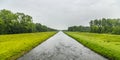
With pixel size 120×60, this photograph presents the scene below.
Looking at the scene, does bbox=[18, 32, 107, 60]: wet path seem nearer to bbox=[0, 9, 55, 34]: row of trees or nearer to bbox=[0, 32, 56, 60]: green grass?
bbox=[0, 32, 56, 60]: green grass

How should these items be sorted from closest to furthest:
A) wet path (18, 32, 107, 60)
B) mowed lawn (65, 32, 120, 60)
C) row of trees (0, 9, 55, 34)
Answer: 1. wet path (18, 32, 107, 60)
2. mowed lawn (65, 32, 120, 60)
3. row of trees (0, 9, 55, 34)

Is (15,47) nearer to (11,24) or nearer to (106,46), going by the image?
(106,46)

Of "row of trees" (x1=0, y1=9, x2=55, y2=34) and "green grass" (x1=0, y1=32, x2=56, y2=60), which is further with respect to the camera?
"row of trees" (x1=0, y1=9, x2=55, y2=34)

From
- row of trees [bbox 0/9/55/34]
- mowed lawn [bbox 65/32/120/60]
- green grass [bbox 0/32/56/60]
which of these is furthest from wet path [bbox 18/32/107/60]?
row of trees [bbox 0/9/55/34]

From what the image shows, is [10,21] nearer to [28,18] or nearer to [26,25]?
[26,25]

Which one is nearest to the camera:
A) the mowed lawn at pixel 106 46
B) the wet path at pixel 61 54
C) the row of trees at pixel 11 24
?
the wet path at pixel 61 54

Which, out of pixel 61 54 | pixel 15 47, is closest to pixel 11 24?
pixel 15 47

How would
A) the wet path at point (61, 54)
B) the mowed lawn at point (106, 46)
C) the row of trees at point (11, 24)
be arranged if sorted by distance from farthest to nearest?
the row of trees at point (11, 24)
the mowed lawn at point (106, 46)
the wet path at point (61, 54)

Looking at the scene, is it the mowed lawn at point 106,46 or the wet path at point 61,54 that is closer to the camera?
the wet path at point 61,54

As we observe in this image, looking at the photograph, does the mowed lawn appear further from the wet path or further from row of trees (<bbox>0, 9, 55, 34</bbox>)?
row of trees (<bbox>0, 9, 55, 34</bbox>)

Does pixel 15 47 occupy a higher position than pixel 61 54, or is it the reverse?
pixel 15 47

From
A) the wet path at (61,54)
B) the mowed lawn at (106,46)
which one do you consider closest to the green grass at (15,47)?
the wet path at (61,54)

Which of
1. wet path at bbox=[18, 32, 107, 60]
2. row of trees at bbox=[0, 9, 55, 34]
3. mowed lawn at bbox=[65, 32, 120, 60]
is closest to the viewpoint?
wet path at bbox=[18, 32, 107, 60]

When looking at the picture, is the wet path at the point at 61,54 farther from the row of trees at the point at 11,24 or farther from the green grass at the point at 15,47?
the row of trees at the point at 11,24
